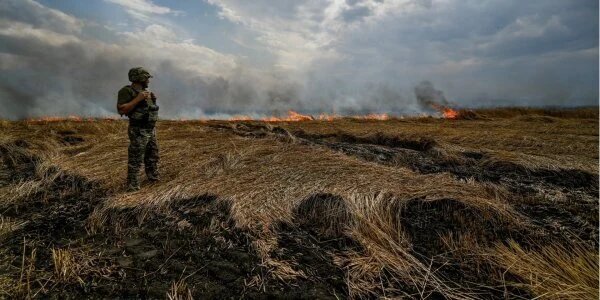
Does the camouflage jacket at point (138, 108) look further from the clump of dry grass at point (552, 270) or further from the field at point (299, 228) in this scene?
the clump of dry grass at point (552, 270)

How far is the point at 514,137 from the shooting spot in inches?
483

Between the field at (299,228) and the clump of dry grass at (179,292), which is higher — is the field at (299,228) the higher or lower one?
the higher one

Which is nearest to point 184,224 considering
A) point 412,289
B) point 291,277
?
point 291,277

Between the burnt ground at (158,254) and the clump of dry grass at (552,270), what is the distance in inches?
66.5

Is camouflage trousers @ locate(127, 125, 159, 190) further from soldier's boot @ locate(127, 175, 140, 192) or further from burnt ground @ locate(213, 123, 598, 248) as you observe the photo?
burnt ground @ locate(213, 123, 598, 248)

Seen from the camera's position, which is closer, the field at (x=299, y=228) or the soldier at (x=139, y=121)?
the field at (x=299, y=228)

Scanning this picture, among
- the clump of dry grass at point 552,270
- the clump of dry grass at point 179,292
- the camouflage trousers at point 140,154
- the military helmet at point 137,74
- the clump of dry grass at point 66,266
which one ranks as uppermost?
the military helmet at point 137,74

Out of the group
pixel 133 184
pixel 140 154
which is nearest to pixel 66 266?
pixel 133 184

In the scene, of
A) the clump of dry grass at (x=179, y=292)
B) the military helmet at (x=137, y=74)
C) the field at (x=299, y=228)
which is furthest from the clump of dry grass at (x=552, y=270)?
the military helmet at (x=137, y=74)

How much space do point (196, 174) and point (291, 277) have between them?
12.8 feet

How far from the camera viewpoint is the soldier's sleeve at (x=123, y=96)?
6375 mm

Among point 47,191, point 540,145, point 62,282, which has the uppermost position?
point 540,145

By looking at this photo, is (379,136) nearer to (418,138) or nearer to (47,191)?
(418,138)

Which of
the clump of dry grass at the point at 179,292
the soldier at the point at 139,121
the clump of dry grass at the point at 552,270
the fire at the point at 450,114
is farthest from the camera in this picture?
the fire at the point at 450,114
